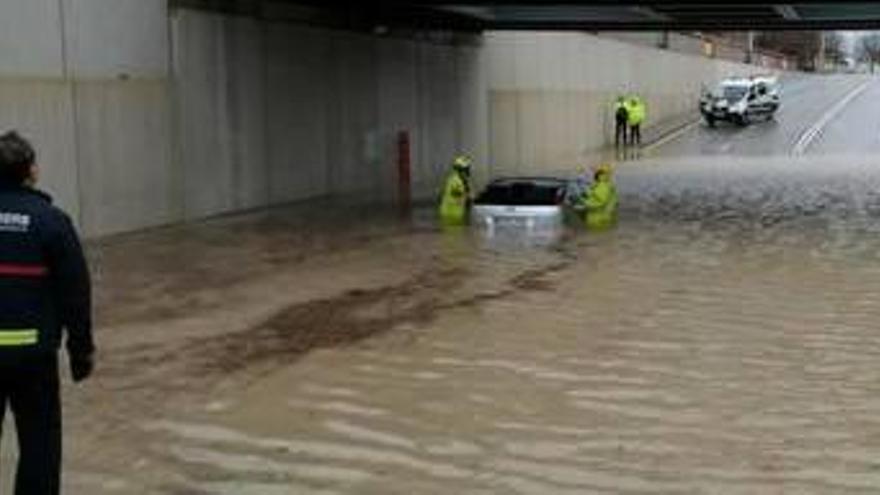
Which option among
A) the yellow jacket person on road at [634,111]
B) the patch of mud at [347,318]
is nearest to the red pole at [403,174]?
the patch of mud at [347,318]

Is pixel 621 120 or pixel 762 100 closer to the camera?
pixel 621 120

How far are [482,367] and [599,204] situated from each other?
45.7 ft

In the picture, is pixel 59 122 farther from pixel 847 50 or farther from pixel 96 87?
pixel 847 50

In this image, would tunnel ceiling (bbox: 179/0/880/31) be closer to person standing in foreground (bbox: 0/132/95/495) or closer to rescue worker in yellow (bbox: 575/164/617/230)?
rescue worker in yellow (bbox: 575/164/617/230)

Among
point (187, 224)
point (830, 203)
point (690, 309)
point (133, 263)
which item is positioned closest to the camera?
point (690, 309)

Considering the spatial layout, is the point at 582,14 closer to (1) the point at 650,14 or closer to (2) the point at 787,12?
(1) the point at 650,14

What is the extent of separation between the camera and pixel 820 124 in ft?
220

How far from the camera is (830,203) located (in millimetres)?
31328

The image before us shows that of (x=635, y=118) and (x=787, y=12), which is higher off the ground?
(x=787, y=12)

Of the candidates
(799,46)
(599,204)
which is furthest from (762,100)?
(799,46)

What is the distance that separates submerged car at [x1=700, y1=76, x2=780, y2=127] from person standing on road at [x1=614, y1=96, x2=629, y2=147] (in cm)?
942

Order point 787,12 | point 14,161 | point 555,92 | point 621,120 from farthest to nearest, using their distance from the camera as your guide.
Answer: point 621,120 → point 555,92 → point 787,12 → point 14,161

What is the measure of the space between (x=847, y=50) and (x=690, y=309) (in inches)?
7578

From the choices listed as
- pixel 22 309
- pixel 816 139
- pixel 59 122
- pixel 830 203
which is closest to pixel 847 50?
pixel 816 139
